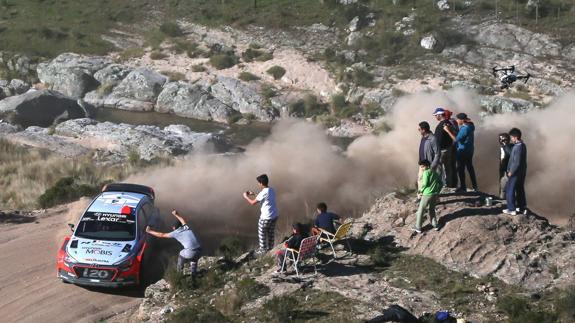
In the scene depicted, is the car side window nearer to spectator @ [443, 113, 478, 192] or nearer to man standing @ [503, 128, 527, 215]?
spectator @ [443, 113, 478, 192]

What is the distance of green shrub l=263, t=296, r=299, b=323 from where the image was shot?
11234 mm

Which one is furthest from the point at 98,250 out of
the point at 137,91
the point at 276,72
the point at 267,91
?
the point at 137,91

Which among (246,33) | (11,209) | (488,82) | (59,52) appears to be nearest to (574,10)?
(488,82)

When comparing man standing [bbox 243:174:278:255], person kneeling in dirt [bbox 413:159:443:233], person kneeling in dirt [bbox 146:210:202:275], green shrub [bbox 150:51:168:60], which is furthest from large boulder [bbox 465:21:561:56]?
person kneeling in dirt [bbox 146:210:202:275]

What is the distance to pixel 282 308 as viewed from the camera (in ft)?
37.1

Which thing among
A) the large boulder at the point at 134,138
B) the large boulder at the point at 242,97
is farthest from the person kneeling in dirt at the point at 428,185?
the large boulder at the point at 242,97

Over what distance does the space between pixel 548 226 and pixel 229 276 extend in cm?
686

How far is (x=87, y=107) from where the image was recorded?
46.5 meters

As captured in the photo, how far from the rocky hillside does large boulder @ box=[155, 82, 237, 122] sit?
3557 centimetres

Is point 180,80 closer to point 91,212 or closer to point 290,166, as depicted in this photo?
point 290,166

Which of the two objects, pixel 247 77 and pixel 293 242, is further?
pixel 247 77

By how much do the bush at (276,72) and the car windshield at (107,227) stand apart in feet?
125

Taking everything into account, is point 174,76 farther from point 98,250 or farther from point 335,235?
point 335,235

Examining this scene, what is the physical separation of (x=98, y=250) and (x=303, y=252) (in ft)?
15.7
